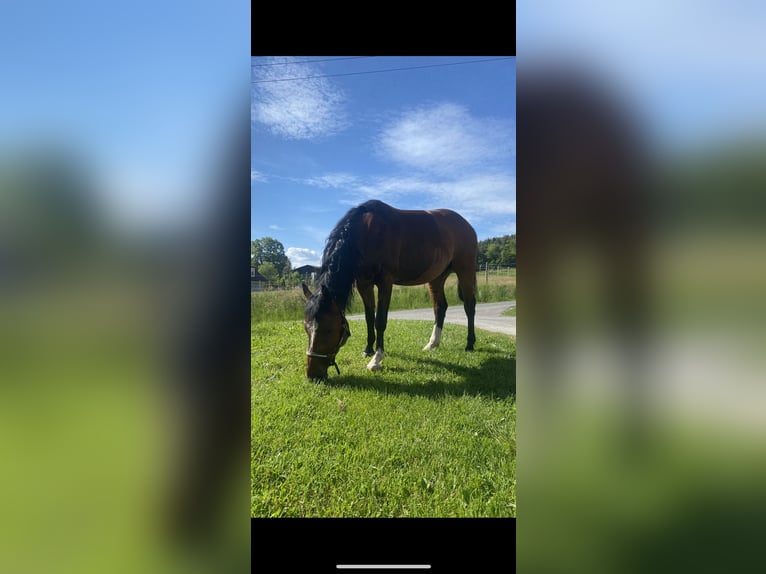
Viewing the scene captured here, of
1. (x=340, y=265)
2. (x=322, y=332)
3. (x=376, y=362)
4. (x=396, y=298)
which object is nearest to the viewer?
(x=322, y=332)

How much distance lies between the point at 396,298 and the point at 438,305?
1.02m

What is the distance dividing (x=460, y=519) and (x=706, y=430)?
1003 millimetres

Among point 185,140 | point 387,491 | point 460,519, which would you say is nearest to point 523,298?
point 185,140

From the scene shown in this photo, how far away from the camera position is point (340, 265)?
2576 mm

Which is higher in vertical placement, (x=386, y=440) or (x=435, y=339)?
(x=435, y=339)

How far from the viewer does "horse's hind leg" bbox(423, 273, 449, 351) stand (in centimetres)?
339

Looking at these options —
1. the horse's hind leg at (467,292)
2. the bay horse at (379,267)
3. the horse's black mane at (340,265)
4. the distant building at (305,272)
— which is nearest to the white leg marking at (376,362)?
the bay horse at (379,267)

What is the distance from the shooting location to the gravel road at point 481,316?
431 cm

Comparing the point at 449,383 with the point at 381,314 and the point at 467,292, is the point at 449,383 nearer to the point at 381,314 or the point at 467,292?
the point at 381,314

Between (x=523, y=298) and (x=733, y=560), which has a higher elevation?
(x=523, y=298)

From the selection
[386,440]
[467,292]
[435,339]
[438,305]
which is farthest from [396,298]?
[386,440]

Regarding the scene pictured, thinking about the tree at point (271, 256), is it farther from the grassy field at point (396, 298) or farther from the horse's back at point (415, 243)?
the horse's back at point (415, 243)

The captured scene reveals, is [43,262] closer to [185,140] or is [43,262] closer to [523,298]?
[185,140]

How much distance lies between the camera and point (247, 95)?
1.97 ft
